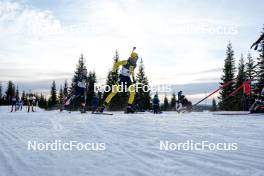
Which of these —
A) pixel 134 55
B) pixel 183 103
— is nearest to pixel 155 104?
pixel 183 103

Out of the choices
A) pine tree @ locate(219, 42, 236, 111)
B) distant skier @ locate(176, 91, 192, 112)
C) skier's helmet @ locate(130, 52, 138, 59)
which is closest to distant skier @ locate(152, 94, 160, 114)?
distant skier @ locate(176, 91, 192, 112)

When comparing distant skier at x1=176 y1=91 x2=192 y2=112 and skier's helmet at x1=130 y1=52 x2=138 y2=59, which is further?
distant skier at x1=176 y1=91 x2=192 y2=112

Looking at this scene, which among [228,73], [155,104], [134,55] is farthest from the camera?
[228,73]

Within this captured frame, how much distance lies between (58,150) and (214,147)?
5.73 ft

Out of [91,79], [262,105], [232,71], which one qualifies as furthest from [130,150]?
[91,79]

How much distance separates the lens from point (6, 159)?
122 inches

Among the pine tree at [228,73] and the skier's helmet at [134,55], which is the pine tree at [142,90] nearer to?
the pine tree at [228,73]

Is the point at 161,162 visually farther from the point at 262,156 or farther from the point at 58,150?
the point at 58,150

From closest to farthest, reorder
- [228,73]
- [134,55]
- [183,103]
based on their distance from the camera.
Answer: [134,55]
[183,103]
[228,73]

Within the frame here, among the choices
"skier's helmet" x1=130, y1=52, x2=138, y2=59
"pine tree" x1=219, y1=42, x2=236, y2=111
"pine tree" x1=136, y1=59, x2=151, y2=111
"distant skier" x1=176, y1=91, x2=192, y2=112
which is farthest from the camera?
"pine tree" x1=136, y1=59, x2=151, y2=111

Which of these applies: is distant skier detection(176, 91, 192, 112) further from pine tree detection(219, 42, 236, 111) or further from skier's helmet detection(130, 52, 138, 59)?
pine tree detection(219, 42, 236, 111)

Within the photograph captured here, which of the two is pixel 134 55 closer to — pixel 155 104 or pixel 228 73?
pixel 155 104

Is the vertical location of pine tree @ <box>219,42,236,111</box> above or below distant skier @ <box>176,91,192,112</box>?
above

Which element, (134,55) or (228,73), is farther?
(228,73)
